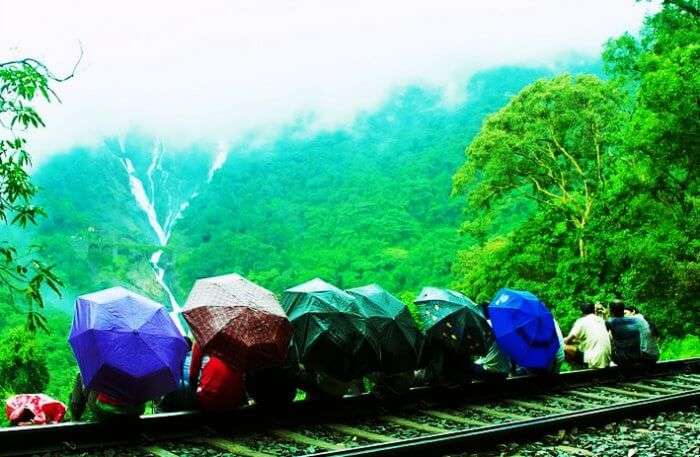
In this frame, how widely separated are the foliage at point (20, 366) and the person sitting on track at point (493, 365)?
2036 centimetres

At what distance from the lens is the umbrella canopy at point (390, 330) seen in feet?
21.6

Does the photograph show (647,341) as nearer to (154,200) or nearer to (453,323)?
(453,323)

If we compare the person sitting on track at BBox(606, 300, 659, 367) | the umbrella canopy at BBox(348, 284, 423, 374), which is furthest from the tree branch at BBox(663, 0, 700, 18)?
the umbrella canopy at BBox(348, 284, 423, 374)

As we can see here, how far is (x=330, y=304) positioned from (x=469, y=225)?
2464 cm

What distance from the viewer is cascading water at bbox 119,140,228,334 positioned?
80581mm

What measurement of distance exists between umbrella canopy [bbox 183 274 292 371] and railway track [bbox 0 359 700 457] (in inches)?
19.2

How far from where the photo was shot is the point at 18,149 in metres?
5.28

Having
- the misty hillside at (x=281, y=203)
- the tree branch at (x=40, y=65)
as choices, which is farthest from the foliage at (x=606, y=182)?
the misty hillside at (x=281, y=203)

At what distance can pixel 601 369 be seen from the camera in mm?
9031

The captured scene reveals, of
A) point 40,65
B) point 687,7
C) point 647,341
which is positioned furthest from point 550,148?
point 40,65

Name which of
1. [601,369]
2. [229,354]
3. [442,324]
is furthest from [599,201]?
[229,354]

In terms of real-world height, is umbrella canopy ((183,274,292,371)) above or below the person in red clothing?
above

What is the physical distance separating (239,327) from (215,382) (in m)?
0.47

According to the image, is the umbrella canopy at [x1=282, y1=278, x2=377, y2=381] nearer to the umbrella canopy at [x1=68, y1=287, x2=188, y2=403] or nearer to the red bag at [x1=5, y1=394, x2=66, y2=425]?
the umbrella canopy at [x1=68, y1=287, x2=188, y2=403]
